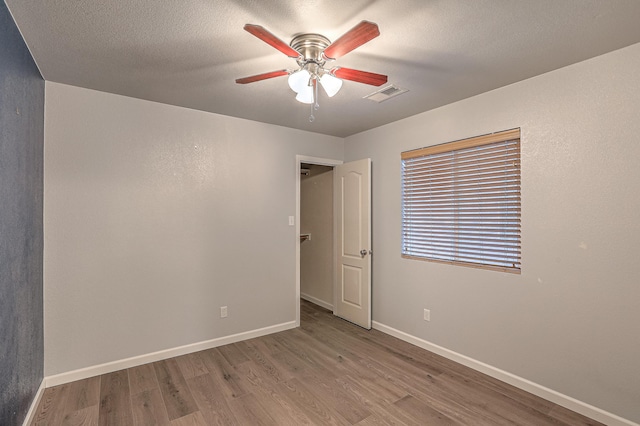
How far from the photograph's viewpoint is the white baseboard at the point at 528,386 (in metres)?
2.13

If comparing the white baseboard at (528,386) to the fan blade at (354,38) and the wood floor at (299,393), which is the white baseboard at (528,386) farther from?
the fan blade at (354,38)

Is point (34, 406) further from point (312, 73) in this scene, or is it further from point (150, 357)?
Answer: point (312, 73)

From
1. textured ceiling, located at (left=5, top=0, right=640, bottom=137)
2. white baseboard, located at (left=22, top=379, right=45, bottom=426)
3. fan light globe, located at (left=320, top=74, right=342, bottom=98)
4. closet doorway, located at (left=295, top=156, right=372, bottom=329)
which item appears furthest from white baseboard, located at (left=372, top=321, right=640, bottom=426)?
white baseboard, located at (left=22, top=379, right=45, bottom=426)

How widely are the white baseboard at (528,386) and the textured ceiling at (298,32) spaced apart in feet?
7.90

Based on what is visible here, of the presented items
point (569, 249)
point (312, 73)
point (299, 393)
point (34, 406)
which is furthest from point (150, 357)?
point (569, 249)

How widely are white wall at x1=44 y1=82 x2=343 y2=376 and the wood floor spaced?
14.0 inches

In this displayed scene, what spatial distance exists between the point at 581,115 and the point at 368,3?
1769 mm

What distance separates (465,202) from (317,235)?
2.59 m

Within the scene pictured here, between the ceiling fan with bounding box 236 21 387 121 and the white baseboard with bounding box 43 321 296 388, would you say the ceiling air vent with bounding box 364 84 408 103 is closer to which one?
the ceiling fan with bounding box 236 21 387 121

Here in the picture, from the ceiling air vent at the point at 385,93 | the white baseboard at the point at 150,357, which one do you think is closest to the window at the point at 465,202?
the ceiling air vent at the point at 385,93

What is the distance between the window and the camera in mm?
2688

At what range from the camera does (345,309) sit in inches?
168

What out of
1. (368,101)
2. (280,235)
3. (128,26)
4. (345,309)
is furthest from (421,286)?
(128,26)

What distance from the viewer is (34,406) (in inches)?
89.3
